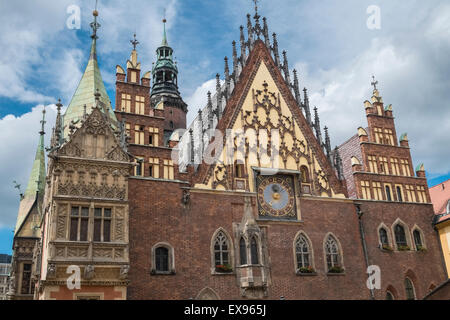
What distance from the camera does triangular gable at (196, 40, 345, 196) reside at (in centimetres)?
2648

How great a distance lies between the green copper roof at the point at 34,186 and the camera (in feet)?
105

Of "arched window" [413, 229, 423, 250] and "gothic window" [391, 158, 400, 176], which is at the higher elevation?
"gothic window" [391, 158, 400, 176]

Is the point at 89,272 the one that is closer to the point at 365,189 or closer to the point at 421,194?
the point at 365,189

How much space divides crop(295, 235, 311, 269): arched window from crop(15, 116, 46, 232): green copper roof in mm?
18419

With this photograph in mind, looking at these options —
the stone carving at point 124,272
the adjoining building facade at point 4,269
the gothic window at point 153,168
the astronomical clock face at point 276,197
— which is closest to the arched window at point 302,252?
the astronomical clock face at point 276,197

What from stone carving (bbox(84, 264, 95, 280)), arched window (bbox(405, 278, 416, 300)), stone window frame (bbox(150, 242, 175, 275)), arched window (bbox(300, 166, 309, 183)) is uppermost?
arched window (bbox(300, 166, 309, 183))

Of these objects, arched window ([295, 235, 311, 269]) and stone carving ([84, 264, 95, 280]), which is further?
arched window ([295, 235, 311, 269])

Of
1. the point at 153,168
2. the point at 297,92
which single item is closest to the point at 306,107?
the point at 297,92

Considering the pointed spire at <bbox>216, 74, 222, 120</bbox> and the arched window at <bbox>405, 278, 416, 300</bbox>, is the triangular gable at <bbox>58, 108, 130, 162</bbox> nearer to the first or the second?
the pointed spire at <bbox>216, 74, 222, 120</bbox>

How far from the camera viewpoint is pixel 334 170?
27656mm

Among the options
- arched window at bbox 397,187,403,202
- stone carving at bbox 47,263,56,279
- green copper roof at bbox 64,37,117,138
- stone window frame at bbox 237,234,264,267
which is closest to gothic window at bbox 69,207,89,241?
stone carving at bbox 47,263,56,279

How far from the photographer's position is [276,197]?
25406 mm

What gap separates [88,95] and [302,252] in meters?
13.7

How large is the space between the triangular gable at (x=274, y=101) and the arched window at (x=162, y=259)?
749cm
